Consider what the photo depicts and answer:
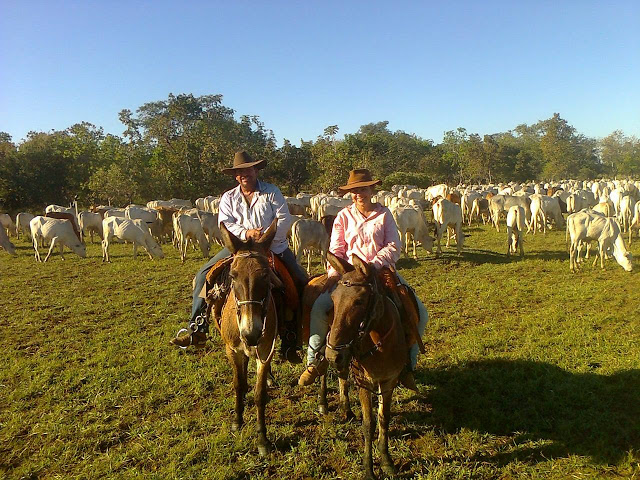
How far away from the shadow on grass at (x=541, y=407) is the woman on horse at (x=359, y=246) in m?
1.22

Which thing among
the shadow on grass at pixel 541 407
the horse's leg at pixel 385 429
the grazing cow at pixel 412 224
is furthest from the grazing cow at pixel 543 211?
the horse's leg at pixel 385 429

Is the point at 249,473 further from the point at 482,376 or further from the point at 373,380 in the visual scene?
the point at 482,376

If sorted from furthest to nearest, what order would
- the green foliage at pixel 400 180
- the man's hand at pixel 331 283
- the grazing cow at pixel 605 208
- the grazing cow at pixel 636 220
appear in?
the green foliage at pixel 400 180
the grazing cow at pixel 605 208
the grazing cow at pixel 636 220
the man's hand at pixel 331 283

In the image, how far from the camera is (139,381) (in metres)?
5.83

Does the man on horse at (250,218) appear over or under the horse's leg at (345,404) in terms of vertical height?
over

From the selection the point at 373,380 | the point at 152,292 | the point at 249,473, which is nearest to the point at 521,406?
the point at 373,380

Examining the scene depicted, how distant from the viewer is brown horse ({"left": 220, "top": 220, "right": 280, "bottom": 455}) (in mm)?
3459

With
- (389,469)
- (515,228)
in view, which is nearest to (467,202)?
(515,228)

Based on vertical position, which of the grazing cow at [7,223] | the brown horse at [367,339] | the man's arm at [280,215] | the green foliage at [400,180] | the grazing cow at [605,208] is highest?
the green foliage at [400,180]

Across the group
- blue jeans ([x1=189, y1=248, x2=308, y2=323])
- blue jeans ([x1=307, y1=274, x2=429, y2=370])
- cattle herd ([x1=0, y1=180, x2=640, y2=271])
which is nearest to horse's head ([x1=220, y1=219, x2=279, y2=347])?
blue jeans ([x1=307, y1=274, x2=429, y2=370])

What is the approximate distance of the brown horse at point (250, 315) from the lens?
3.46 m

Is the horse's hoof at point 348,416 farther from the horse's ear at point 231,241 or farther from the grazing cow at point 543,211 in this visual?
the grazing cow at point 543,211

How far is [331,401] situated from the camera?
526 centimetres

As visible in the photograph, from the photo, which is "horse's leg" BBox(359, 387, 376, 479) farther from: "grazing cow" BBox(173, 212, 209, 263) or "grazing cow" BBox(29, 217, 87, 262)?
"grazing cow" BBox(29, 217, 87, 262)
